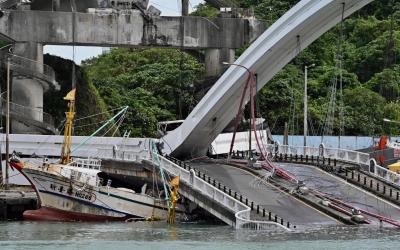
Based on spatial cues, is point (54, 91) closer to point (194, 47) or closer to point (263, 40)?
point (194, 47)

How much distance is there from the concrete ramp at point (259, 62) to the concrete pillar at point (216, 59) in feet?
39.8

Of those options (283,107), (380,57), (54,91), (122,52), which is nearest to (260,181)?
(54,91)

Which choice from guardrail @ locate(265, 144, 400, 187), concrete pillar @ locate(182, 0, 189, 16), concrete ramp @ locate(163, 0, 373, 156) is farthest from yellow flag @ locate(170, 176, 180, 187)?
concrete pillar @ locate(182, 0, 189, 16)

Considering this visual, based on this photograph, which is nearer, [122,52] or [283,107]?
[283,107]

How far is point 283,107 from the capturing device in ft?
331

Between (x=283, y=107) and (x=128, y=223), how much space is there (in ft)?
150

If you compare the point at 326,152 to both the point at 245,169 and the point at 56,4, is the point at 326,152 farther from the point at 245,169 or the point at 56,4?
the point at 56,4

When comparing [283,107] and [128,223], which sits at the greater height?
[283,107]

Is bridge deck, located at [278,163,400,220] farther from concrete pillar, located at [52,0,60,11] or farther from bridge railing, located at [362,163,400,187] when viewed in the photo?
concrete pillar, located at [52,0,60,11]

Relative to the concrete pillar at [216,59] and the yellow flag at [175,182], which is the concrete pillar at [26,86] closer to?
the concrete pillar at [216,59]

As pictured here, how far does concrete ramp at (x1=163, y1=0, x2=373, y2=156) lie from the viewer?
61.3 metres

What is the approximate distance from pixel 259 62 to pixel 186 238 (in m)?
19.0

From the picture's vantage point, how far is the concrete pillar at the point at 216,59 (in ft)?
265

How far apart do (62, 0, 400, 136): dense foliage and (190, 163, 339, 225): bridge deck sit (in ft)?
99.2
